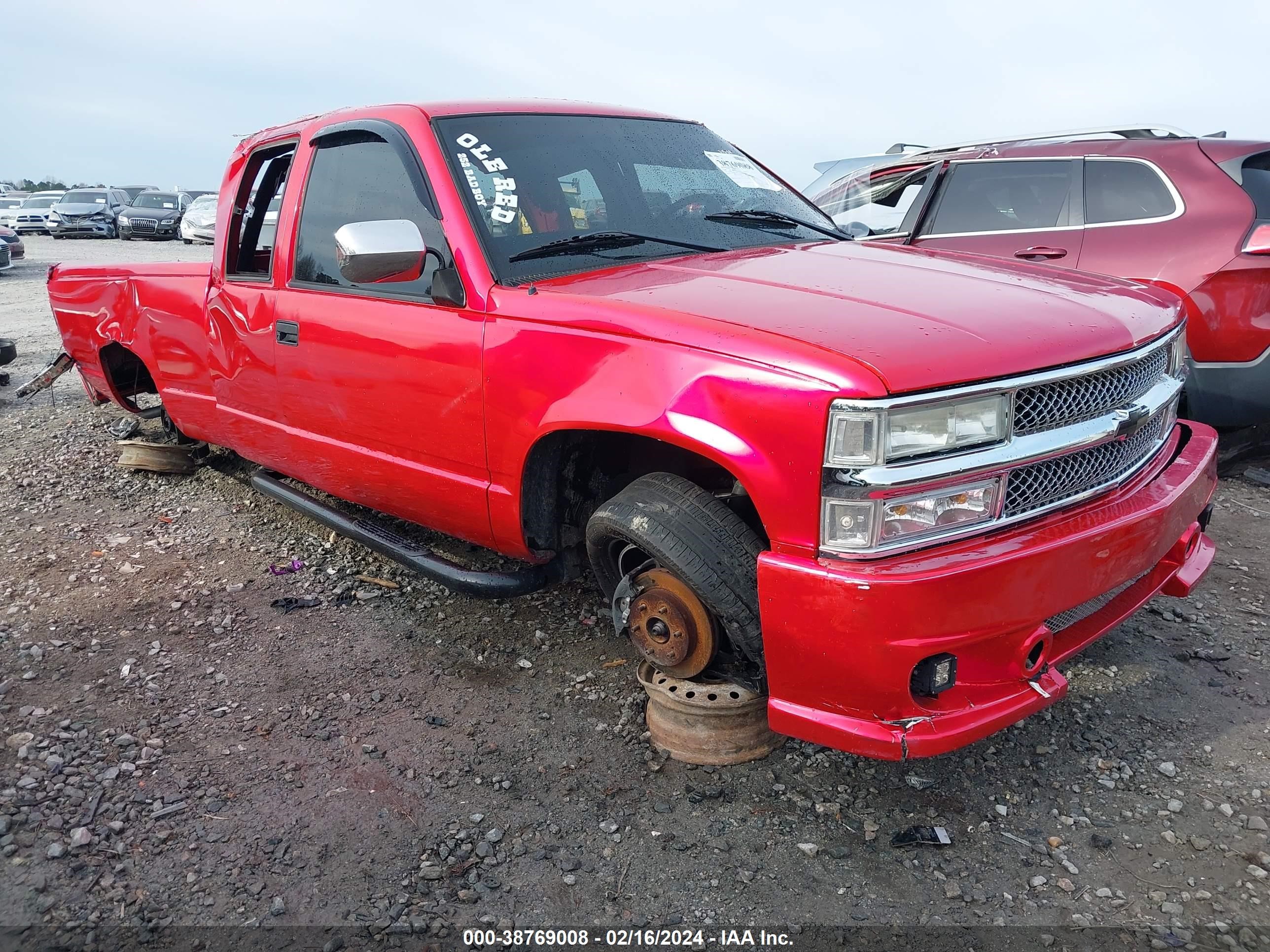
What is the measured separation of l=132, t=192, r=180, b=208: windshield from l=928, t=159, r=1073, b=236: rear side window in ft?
84.8

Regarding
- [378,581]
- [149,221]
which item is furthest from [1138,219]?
[149,221]

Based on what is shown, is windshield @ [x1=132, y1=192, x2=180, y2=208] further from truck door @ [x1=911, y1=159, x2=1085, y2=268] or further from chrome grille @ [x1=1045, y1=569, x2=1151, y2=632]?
chrome grille @ [x1=1045, y1=569, x2=1151, y2=632]

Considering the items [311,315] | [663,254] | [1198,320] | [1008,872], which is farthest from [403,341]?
[1198,320]

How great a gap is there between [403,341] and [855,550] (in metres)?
1.64

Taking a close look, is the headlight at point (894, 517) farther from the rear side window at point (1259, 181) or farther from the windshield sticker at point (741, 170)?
the rear side window at point (1259, 181)

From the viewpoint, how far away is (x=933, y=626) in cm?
198

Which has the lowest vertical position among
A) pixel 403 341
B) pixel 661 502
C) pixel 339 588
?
pixel 339 588

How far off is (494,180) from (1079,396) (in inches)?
72.1

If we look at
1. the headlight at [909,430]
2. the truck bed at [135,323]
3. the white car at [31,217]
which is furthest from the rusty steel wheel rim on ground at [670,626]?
the white car at [31,217]

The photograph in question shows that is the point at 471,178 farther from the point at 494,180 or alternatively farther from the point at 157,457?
the point at 157,457

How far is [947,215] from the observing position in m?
5.46

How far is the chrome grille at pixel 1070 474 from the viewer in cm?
213

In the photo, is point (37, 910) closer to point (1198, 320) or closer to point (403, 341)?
point (403, 341)

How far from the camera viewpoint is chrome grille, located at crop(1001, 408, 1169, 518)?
213cm
